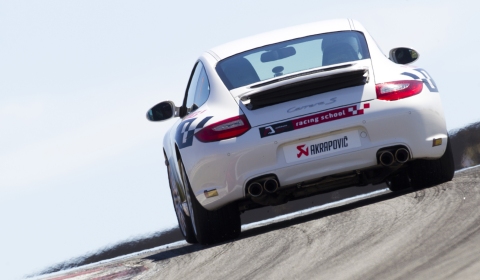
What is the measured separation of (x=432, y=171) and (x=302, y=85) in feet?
4.48

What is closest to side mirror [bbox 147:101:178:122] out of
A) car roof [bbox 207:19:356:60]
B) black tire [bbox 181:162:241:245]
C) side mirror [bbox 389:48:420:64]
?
car roof [bbox 207:19:356:60]

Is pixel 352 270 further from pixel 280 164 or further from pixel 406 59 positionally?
pixel 406 59

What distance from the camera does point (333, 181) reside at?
7.80 m

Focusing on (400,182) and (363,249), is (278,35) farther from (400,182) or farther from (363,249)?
(363,249)

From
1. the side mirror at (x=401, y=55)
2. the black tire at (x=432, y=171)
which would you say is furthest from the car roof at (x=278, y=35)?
the black tire at (x=432, y=171)

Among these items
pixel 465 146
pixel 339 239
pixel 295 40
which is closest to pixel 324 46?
pixel 295 40

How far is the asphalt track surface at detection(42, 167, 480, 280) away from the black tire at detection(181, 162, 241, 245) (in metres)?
0.11

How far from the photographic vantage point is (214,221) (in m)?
7.90

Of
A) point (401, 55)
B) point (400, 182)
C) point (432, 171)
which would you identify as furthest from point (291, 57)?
point (400, 182)

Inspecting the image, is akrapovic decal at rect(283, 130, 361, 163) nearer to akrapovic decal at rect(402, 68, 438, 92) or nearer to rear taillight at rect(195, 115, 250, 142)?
rear taillight at rect(195, 115, 250, 142)

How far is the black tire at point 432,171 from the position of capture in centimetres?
805

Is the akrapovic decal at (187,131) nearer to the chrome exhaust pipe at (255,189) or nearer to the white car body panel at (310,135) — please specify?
the white car body panel at (310,135)

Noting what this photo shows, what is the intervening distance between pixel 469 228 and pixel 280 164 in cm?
193

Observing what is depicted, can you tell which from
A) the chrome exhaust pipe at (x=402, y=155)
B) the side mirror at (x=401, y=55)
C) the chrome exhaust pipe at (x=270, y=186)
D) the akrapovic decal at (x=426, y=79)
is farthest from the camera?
the side mirror at (x=401, y=55)
